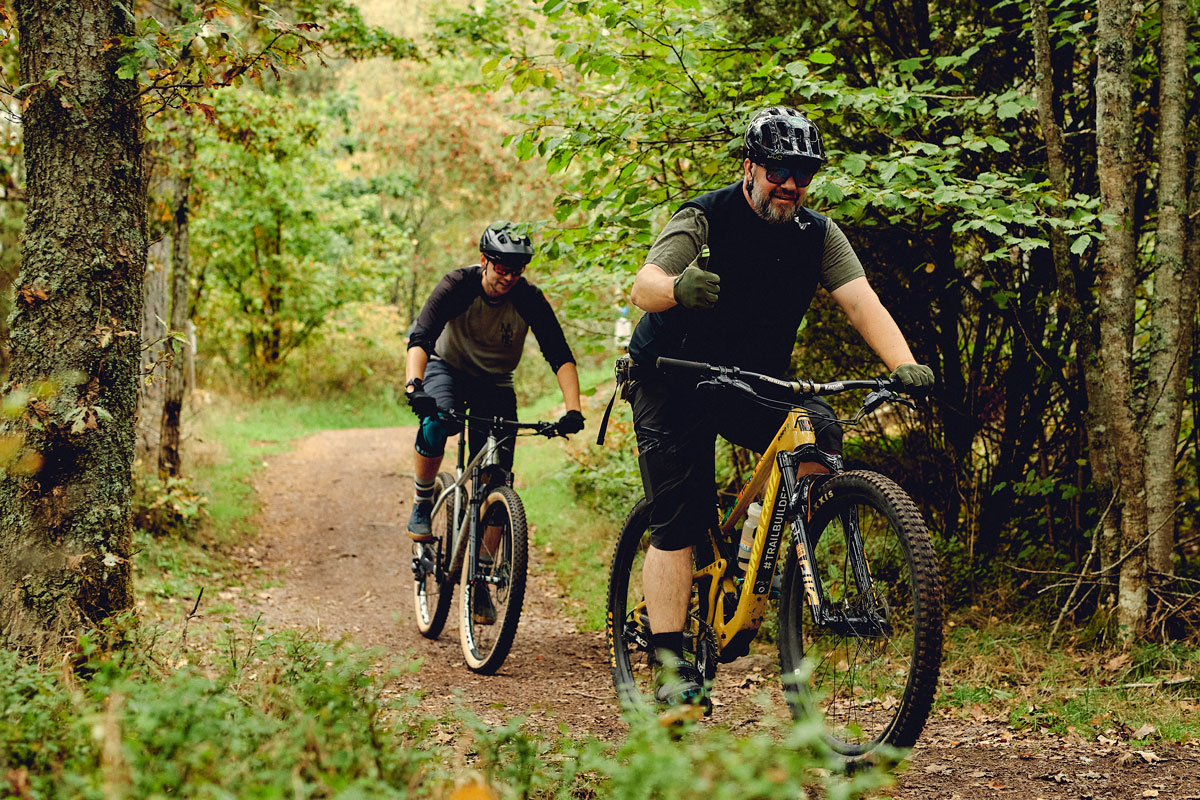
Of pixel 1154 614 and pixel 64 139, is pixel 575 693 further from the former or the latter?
pixel 64 139

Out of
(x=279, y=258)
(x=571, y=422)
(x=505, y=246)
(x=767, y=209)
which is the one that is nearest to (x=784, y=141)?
(x=767, y=209)

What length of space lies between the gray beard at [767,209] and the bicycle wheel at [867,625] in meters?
0.96

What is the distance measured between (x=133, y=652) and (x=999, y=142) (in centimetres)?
428

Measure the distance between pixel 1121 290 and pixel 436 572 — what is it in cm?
407

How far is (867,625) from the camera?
3.04m

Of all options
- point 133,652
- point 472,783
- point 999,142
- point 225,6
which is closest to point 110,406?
point 133,652

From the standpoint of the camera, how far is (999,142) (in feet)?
14.8

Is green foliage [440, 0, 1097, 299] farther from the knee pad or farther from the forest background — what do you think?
the knee pad

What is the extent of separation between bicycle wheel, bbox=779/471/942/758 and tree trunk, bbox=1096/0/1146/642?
6.91 feet

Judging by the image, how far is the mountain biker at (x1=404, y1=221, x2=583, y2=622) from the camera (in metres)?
5.11

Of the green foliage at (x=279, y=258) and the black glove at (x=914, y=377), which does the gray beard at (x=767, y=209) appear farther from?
the green foliage at (x=279, y=258)

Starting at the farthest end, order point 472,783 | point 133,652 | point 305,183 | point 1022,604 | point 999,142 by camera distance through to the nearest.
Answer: point 305,183 < point 1022,604 < point 999,142 < point 133,652 < point 472,783

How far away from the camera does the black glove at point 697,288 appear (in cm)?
302

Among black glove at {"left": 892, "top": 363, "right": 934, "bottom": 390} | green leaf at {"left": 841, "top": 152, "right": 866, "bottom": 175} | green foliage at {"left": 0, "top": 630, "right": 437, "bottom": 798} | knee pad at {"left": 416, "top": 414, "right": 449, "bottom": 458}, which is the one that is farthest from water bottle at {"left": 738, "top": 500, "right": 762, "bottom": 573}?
knee pad at {"left": 416, "top": 414, "right": 449, "bottom": 458}
